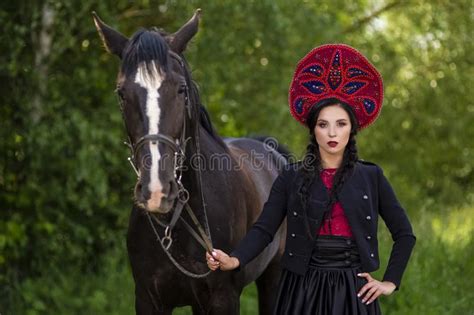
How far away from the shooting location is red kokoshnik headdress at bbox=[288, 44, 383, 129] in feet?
11.8

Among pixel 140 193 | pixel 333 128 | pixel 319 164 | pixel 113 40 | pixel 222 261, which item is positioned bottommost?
pixel 222 261

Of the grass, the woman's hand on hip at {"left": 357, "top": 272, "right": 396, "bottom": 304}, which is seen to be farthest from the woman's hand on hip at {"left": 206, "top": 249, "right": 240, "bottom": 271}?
the grass

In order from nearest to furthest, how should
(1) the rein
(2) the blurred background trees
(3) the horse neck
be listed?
(1) the rein < (3) the horse neck < (2) the blurred background trees

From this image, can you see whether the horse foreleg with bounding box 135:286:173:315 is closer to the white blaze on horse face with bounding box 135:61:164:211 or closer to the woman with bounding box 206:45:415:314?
the woman with bounding box 206:45:415:314

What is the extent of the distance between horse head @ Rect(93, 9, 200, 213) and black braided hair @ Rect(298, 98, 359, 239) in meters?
0.60

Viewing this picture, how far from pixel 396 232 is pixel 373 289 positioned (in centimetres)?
→ 29

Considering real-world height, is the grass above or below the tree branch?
below

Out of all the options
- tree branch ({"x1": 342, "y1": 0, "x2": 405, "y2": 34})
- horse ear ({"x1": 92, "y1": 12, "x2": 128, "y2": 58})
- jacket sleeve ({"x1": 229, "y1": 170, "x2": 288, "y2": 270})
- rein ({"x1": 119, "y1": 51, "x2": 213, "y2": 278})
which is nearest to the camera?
rein ({"x1": 119, "y1": 51, "x2": 213, "y2": 278})

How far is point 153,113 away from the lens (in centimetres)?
353

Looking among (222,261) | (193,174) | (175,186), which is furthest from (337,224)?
(193,174)

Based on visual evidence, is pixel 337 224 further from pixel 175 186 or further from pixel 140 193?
pixel 140 193

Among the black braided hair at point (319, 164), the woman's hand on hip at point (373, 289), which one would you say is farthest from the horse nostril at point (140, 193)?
the woman's hand on hip at point (373, 289)

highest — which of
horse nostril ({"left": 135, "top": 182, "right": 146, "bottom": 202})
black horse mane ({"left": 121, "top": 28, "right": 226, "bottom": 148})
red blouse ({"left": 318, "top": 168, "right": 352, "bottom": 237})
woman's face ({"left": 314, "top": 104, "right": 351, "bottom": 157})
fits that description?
black horse mane ({"left": 121, "top": 28, "right": 226, "bottom": 148})

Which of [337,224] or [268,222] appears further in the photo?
[268,222]
